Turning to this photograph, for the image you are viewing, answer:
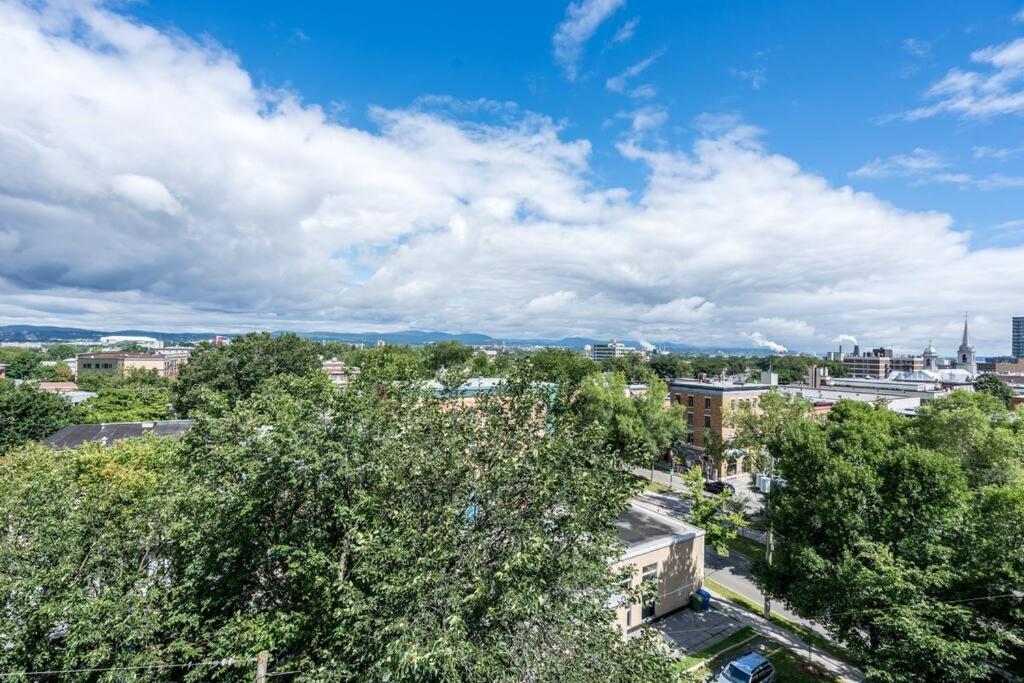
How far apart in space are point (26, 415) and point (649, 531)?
44.6 metres

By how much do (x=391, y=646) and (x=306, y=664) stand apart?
3473 mm

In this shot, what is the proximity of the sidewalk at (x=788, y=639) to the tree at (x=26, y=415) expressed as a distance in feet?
150

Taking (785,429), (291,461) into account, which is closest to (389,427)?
(291,461)

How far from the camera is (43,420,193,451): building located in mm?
29852

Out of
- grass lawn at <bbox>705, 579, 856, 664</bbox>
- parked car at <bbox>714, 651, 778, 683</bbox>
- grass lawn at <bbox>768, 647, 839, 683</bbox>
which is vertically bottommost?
grass lawn at <bbox>705, 579, 856, 664</bbox>

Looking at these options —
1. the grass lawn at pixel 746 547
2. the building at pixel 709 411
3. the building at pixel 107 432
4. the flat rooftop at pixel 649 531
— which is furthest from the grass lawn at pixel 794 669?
the building at pixel 107 432

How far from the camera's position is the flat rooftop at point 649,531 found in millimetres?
18736

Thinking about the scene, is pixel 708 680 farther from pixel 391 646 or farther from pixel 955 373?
pixel 955 373

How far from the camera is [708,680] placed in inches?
620

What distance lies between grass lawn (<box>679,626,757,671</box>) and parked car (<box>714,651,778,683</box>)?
1.07 metres

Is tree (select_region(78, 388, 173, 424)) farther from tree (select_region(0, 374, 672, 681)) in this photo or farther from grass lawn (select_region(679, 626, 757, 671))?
grass lawn (select_region(679, 626, 757, 671))

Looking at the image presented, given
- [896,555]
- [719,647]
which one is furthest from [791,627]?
[896,555]

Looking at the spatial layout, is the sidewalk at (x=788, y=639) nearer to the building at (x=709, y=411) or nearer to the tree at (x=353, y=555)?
the tree at (x=353, y=555)

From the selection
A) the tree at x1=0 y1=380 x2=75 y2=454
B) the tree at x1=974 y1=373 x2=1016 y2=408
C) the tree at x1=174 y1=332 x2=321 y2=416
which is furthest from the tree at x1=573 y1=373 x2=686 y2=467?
the tree at x1=974 y1=373 x2=1016 y2=408
